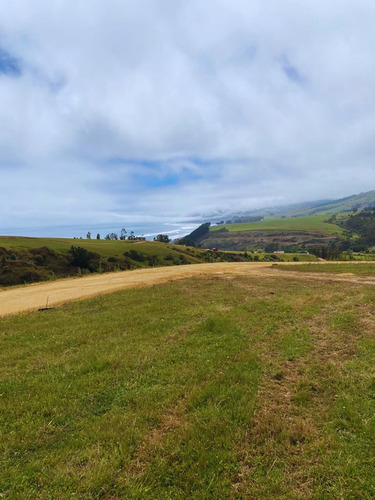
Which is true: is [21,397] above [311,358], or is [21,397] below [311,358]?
above

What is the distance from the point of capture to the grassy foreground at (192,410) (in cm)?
423

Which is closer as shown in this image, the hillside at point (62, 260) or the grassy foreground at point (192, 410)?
the grassy foreground at point (192, 410)

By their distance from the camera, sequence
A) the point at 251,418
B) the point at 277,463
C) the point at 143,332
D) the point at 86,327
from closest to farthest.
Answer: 1. the point at 277,463
2. the point at 251,418
3. the point at 143,332
4. the point at 86,327

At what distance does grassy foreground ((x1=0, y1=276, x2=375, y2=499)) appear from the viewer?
13.9ft

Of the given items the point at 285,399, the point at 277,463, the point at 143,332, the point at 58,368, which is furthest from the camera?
the point at 143,332

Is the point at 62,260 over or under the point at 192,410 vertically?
over

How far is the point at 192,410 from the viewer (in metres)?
6.00

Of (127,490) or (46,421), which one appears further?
(46,421)

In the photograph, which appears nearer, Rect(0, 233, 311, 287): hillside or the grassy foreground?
the grassy foreground

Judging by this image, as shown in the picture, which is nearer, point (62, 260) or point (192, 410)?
point (192, 410)

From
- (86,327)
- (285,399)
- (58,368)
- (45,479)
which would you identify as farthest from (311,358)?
(86,327)

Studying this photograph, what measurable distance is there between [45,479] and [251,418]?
4025mm

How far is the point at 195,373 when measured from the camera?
25.1ft

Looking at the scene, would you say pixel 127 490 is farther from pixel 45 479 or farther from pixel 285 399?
pixel 285 399
